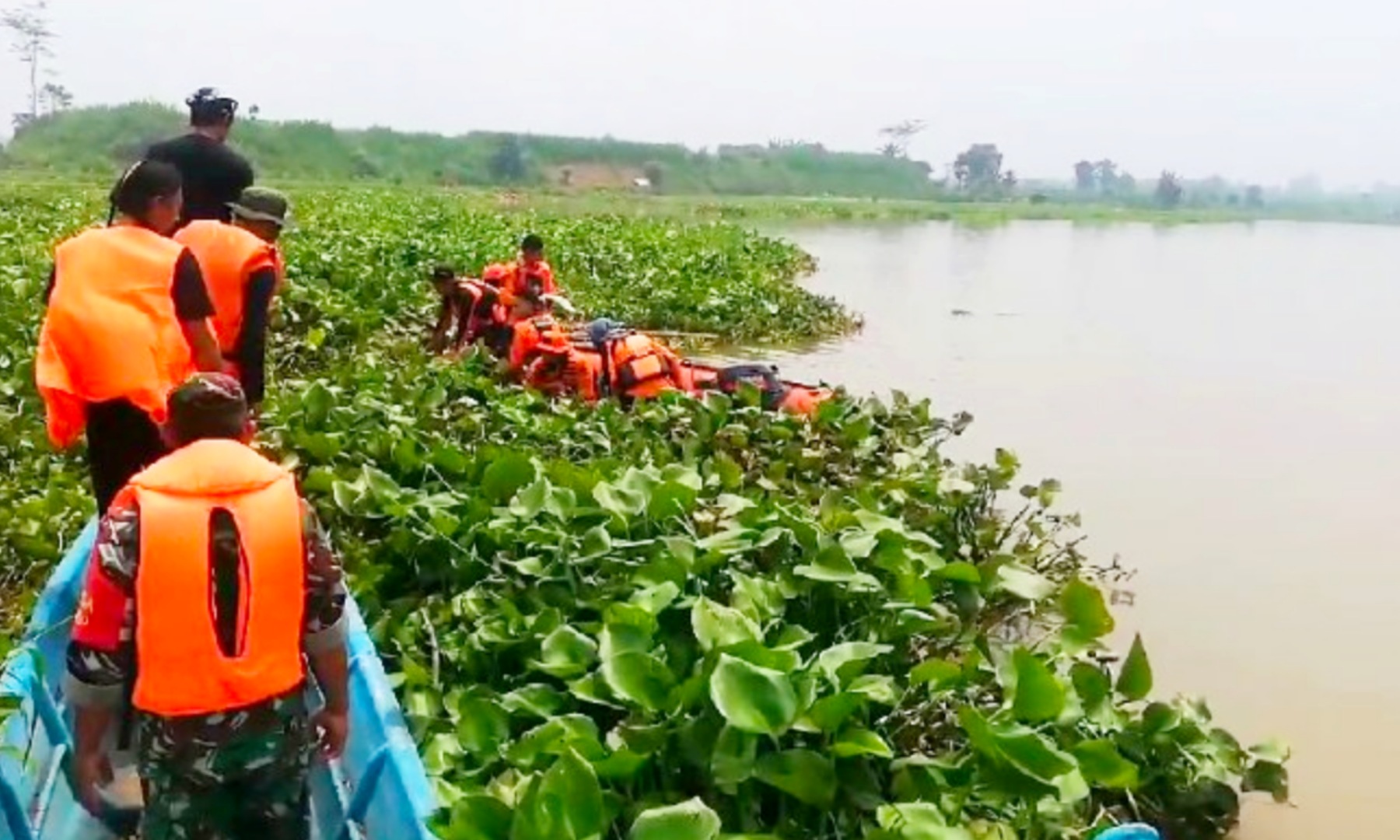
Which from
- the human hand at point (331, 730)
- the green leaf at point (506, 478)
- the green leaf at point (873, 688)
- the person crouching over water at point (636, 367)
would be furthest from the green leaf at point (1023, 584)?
the person crouching over water at point (636, 367)

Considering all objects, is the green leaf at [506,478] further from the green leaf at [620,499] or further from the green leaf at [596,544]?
the green leaf at [596,544]

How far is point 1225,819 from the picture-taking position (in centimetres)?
373

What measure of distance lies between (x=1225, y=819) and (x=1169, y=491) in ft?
14.6

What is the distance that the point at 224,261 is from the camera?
382 centimetres

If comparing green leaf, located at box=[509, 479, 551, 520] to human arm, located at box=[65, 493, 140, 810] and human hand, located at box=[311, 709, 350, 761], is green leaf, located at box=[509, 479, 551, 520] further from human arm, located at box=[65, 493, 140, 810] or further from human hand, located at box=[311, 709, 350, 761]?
human arm, located at box=[65, 493, 140, 810]

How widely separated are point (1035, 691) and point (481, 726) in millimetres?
1203

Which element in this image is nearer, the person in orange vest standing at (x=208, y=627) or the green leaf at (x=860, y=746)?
the person in orange vest standing at (x=208, y=627)

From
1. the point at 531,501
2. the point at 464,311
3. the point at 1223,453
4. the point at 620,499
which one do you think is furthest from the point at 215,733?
the point at 1223,453

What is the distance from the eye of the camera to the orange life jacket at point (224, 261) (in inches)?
150

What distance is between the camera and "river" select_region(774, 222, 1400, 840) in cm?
509

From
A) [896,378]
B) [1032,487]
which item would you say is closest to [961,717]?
[1032,487]

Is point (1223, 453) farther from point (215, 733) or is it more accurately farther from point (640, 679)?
point (215, 733)

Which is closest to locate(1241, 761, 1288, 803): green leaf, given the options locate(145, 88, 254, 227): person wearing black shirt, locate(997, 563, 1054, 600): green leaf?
locate(997, 563, 1054, 600): green leaf

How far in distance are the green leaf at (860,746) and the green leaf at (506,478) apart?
1.85 meters
